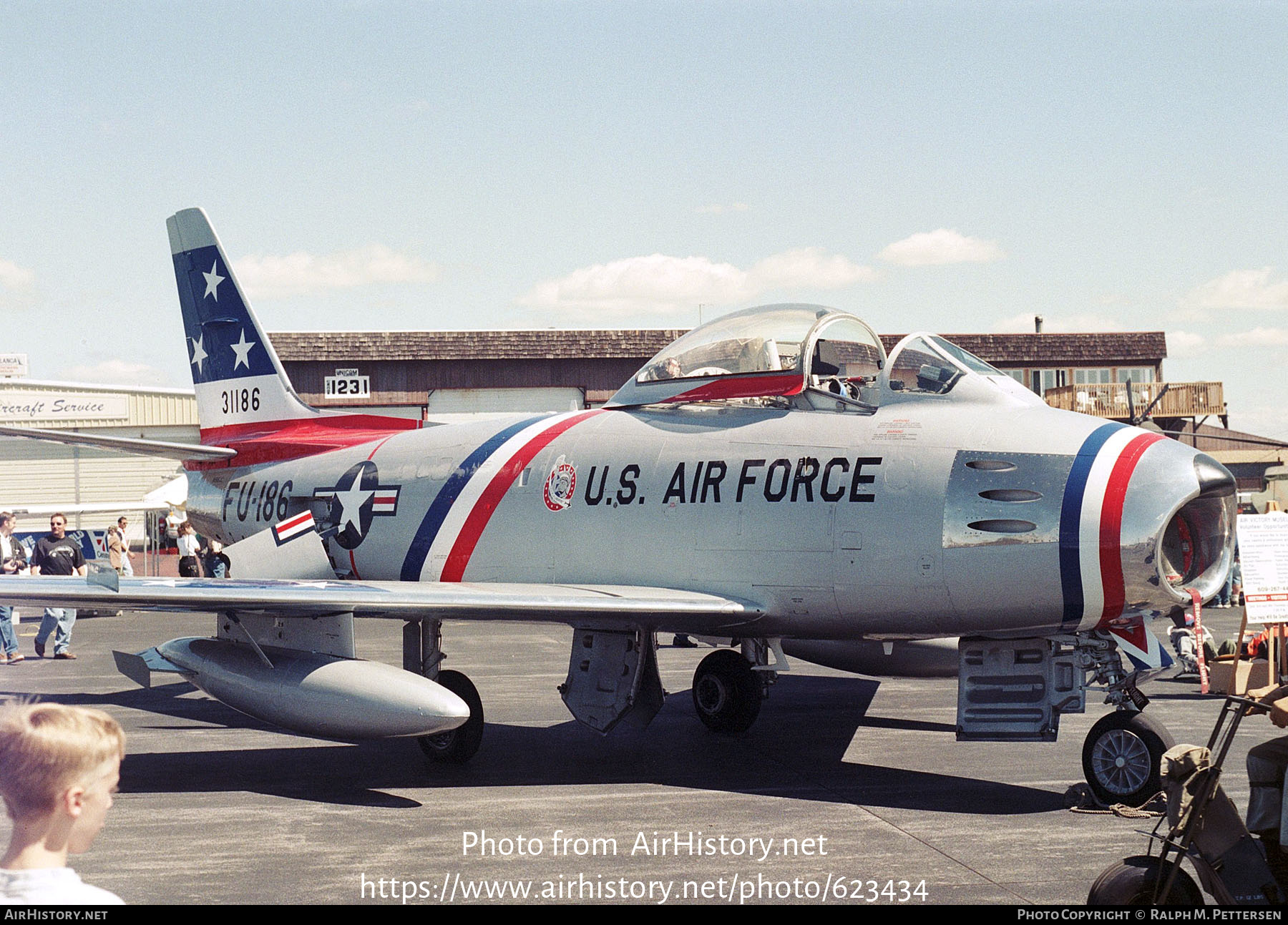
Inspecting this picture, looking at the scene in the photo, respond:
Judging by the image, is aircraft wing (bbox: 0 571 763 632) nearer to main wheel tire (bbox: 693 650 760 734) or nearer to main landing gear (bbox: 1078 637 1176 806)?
main wheel tire (bbox: 693 650 760 734)

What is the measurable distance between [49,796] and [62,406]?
46.8 metres

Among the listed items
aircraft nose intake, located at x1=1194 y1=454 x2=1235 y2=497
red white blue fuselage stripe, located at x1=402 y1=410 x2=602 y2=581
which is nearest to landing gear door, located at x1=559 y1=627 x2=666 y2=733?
red white blue fuselage stripe, located at x1=402 y1=410 x2=602 y2=581

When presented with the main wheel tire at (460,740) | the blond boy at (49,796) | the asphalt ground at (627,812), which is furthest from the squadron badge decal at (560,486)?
A: the blond boy at (49,796)

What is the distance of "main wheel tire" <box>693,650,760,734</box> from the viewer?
36.2 ft

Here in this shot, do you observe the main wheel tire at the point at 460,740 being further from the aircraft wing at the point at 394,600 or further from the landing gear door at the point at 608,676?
the aircraft wing at the point at 394,600

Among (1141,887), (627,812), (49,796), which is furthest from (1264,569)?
(49,796)

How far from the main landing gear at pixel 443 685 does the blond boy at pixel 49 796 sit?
7.01m

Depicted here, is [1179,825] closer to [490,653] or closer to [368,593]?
[368,593]

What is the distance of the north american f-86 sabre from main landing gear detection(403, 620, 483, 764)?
3 cm

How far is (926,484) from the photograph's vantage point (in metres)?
8.27

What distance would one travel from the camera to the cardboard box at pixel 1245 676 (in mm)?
4926

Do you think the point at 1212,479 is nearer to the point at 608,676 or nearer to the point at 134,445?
the point at 608,676

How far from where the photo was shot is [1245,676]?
16.2 feet

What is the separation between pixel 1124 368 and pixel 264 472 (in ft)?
126
